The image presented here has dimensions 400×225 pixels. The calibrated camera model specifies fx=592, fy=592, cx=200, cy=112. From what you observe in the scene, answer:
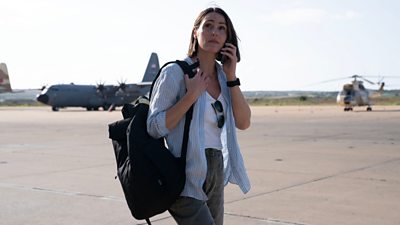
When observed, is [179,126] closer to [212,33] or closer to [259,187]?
[212,33]

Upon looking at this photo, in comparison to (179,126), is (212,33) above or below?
above

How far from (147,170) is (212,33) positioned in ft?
2.72

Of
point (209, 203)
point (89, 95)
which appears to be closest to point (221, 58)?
point (209, 203)

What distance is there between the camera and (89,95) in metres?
56.1

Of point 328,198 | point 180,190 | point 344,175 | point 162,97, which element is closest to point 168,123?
point 162,97

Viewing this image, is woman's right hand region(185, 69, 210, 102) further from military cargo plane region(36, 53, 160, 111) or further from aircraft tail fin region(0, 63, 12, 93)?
aircraft tail fin region(0, 63, 12, 93)

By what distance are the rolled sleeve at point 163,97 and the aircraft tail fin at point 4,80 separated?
54.7 metres

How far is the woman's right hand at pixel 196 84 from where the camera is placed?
9.61 ft

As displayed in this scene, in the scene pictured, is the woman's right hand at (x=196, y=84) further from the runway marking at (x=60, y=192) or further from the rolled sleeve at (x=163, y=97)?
the runway marking at (x=60, y=192)

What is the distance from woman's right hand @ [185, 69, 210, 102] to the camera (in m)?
2.93

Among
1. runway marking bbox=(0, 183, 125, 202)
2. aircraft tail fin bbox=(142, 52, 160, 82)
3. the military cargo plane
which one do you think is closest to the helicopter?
the military cargo plane

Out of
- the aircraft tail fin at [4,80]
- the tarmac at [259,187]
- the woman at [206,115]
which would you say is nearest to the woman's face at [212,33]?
the woman at [206,115]

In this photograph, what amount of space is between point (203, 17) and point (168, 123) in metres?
0.66

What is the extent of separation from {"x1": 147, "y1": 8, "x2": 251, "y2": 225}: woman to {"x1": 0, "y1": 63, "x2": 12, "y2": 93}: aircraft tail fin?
54.6 metres
